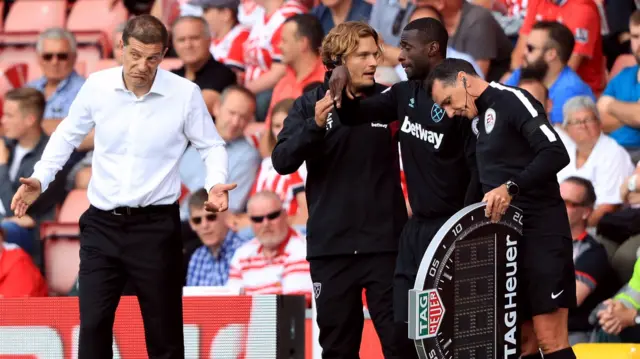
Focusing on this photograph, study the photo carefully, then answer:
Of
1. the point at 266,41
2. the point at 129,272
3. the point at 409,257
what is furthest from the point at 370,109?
the point at 266,41

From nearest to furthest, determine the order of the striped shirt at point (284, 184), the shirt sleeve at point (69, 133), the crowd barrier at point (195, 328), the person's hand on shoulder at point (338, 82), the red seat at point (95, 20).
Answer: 1. the person's hand on shoulder at point (338, 82)
2. the shirt sleeve at point (69, 133)
3. the crowd barrier at point (195, 328)
4. the striped shirt at point (284, 184)
5. the red seat at point (95, 20)

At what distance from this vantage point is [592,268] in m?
8.16

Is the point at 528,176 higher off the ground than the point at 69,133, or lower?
lower

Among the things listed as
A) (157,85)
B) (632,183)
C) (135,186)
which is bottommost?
(632,183)

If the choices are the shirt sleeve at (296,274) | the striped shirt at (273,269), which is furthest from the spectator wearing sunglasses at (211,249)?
the shirt sleeve at (296,274)

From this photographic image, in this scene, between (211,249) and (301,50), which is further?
(301,50)

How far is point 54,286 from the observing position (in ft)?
32.9

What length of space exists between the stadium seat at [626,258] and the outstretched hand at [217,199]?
3.01 m

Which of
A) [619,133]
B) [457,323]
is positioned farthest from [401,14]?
[457,323]

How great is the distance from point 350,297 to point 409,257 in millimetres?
398

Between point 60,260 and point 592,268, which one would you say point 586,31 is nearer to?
point 592,268

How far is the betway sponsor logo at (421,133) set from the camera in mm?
6301

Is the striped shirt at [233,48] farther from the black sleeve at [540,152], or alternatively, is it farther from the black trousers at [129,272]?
the black sleeve at [540,152]

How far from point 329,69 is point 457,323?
147 centimetres
